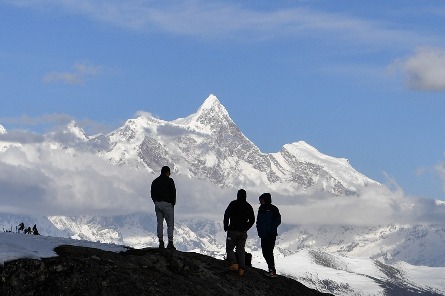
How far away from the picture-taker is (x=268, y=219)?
36.9m

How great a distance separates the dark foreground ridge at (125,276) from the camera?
27031mm

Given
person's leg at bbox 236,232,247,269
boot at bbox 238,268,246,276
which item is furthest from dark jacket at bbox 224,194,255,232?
boot at bbox 238,268,246,276

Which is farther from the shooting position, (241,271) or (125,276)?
(241,271)

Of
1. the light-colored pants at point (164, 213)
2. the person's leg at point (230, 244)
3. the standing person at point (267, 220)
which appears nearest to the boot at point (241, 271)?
the person's leg at point (230, 244)

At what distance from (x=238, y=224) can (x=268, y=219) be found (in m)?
2.34

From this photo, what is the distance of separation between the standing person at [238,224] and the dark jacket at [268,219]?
1.75 metres

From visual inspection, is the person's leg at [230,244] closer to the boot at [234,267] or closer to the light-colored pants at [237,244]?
the light-colored pants at [237,244]

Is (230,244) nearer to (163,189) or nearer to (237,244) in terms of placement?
(237,244)

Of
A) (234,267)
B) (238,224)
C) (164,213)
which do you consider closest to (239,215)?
(238,224)

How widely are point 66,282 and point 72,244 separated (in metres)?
5.59

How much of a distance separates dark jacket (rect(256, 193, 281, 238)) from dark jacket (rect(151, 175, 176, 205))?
413cm

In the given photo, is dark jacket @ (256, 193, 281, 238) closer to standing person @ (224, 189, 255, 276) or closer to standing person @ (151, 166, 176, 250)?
standing person @ (224, 189, 255, 276)

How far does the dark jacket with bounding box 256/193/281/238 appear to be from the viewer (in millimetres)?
36812

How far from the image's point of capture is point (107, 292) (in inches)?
1075
